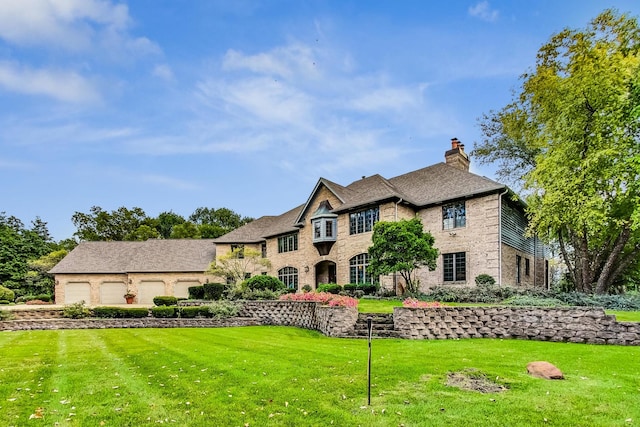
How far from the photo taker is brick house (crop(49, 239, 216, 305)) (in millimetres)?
32281

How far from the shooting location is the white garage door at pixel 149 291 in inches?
1293

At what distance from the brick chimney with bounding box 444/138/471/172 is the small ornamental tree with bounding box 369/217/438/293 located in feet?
29.4

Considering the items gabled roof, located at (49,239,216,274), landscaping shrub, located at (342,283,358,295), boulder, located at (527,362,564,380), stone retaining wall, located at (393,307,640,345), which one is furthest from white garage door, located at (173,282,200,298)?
boulder, located at (527,362,564,380)

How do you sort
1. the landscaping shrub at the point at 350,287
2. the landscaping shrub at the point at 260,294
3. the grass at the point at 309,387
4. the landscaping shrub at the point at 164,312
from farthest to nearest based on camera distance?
the landscaping shrub at the point at 350,287 → the landscaping shrub at the point at 260,294 → the landscaping shrub at the point at 164,312 → the grass at the point at 309,387

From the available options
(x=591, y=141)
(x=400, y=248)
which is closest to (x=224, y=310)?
(x=400, y=248)

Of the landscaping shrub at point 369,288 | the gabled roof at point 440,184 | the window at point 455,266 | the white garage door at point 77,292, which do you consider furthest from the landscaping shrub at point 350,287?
the white garage door at point 77,292

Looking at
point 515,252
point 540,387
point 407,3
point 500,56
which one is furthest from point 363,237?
point 540,387

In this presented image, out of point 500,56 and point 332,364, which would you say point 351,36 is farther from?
point 332,364

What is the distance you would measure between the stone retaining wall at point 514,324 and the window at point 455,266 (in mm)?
8648

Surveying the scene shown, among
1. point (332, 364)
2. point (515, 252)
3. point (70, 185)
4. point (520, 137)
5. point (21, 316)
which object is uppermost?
point (520, 137)

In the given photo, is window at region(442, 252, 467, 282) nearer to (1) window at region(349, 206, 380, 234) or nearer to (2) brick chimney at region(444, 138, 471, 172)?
(1) window at region(349, 206, 380, 234)

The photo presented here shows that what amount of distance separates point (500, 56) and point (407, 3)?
15.1 ft

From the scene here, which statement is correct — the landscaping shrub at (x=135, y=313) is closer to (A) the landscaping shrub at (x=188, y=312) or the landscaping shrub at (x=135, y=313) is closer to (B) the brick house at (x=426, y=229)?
(A) the landscaping shrub at (x=188, y=312)

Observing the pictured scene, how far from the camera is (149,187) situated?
29.1 metres
